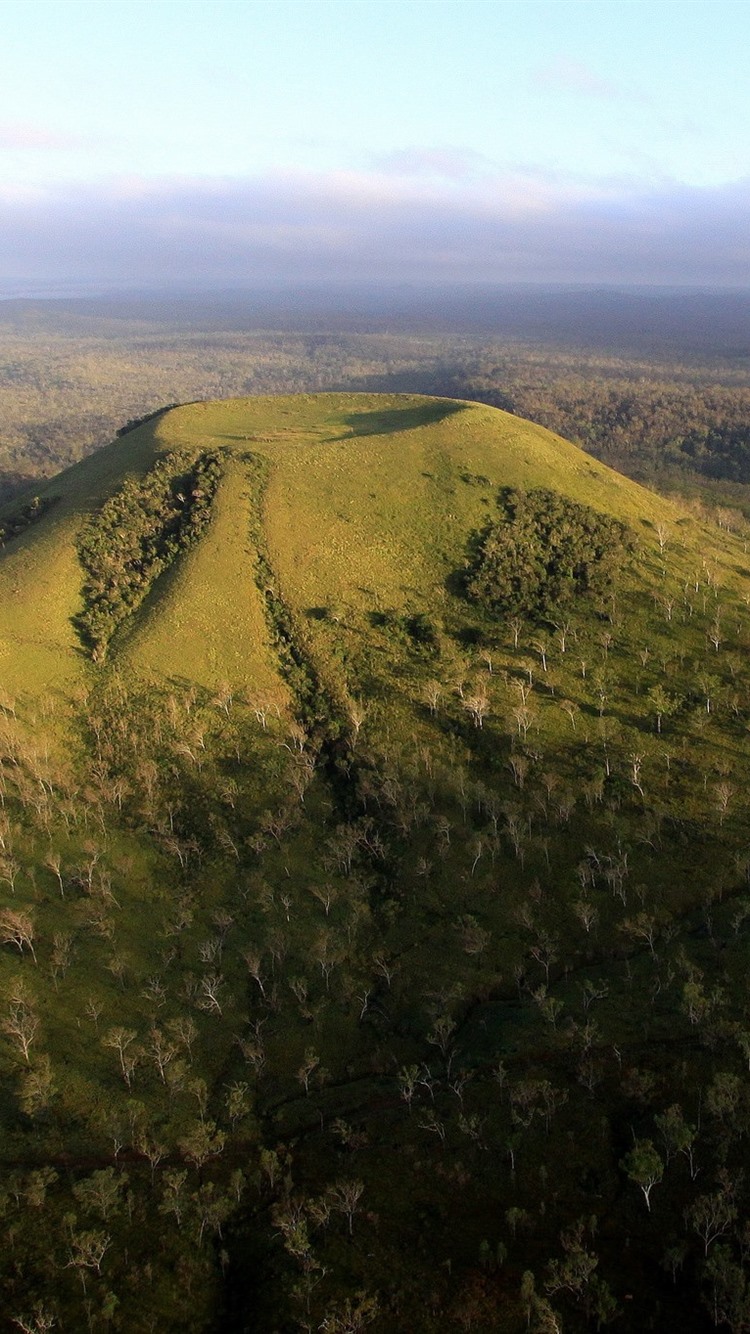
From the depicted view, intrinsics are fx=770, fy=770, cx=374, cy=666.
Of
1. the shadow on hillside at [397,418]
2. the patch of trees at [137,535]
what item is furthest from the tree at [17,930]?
the shadow on hillside at [397,418]

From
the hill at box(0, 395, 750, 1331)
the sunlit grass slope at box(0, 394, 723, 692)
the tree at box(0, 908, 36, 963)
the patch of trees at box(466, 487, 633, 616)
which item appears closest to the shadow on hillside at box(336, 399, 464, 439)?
the sunlit grass slope at box(0, 394, 723, 692)

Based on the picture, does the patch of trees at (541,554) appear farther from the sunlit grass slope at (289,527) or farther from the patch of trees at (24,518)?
the patch of trees at (24,518)

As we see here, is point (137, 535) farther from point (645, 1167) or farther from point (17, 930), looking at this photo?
point (645, 1167)

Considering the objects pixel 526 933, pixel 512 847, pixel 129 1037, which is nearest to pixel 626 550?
pixel 512 847

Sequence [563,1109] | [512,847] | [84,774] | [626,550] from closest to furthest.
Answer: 1. [563,1109]
2. [512,847]
3. [84,774]
4. [626,550]

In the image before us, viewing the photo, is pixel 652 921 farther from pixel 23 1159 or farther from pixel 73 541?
pixel 73 541

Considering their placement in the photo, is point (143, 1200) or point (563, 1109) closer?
point (143, 1200)

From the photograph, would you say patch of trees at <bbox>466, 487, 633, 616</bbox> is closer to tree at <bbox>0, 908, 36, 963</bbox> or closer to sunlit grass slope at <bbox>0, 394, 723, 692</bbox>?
sunlit grass slope at <bbox>0, 394, 723, 692</bbox>
